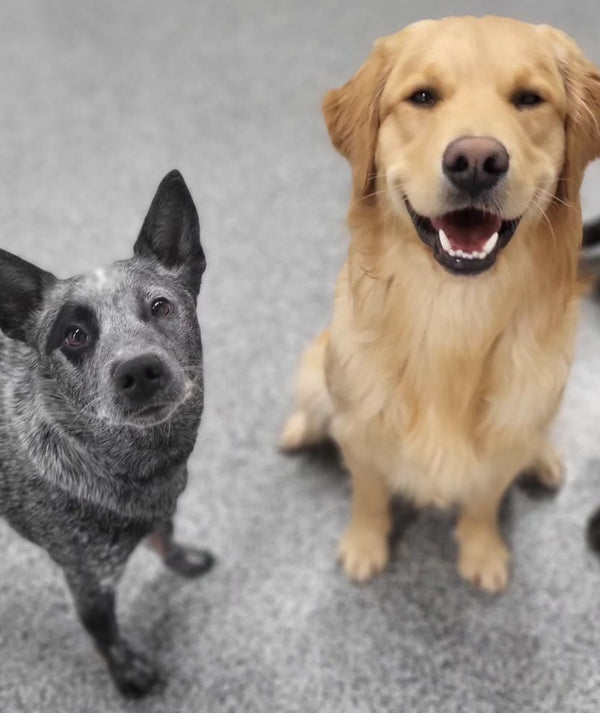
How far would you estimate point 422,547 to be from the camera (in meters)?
1.44

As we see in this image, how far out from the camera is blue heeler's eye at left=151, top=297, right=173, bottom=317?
750mm

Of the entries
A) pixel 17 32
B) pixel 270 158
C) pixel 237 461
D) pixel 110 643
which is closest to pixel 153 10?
pixel 17 32

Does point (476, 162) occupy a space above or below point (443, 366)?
above

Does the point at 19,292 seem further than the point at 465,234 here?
No

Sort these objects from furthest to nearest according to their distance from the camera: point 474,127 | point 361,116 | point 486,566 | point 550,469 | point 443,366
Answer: point 550,469 < point 486,566 < point 443,366 < point 361,116 < point 474,127

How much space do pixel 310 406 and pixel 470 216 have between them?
62 cm

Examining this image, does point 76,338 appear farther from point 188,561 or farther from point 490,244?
point 188,561

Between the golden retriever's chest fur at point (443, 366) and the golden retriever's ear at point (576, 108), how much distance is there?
11 cm

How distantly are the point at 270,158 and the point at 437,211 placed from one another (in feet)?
4.52

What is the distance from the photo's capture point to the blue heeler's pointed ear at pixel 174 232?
72 cm

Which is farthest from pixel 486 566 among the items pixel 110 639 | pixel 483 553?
pixel 110 639

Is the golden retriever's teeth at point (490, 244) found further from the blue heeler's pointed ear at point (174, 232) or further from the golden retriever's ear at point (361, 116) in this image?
the blue heeler's pointed ear at point (174, 232)

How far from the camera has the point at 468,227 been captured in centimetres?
89

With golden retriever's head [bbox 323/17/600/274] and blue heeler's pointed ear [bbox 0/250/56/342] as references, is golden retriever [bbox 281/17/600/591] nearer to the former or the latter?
golden retriever's head [bbox 323/17/600/274]
